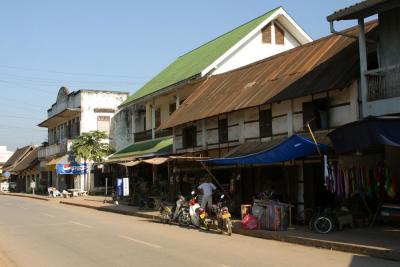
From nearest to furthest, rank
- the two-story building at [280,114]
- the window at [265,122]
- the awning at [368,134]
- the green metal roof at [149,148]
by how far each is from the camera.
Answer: the awning at [368,134]
the two-story building at [280,114]
the window at [265,122]
the green metal roof at [149,148]

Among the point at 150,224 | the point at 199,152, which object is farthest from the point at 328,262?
the point at 199,152

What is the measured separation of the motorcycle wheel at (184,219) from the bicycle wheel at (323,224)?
5.69 meters

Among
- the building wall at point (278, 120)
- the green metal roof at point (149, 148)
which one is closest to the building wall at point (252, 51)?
the green metal roof at point (149, 148)

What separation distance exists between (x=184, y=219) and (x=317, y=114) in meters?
6.23

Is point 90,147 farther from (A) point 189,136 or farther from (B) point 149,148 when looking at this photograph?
(A) point 189,136

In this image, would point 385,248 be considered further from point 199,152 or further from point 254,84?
point 199,152

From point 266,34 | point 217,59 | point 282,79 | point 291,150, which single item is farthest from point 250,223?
point 266,34

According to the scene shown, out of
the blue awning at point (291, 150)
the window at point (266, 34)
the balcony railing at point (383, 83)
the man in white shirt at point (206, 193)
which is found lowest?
the man in white shirt at point (206, 193)

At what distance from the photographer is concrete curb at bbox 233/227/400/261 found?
442 inches

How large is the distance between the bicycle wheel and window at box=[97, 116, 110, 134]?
112 ft

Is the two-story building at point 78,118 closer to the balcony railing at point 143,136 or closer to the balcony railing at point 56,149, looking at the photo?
the balcony railing at point 56,149

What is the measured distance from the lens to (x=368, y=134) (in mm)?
12898

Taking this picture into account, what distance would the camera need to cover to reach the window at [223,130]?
891 inches

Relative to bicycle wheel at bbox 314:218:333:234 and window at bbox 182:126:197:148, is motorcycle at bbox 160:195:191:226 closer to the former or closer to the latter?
window at bbox 182:126:197:148
